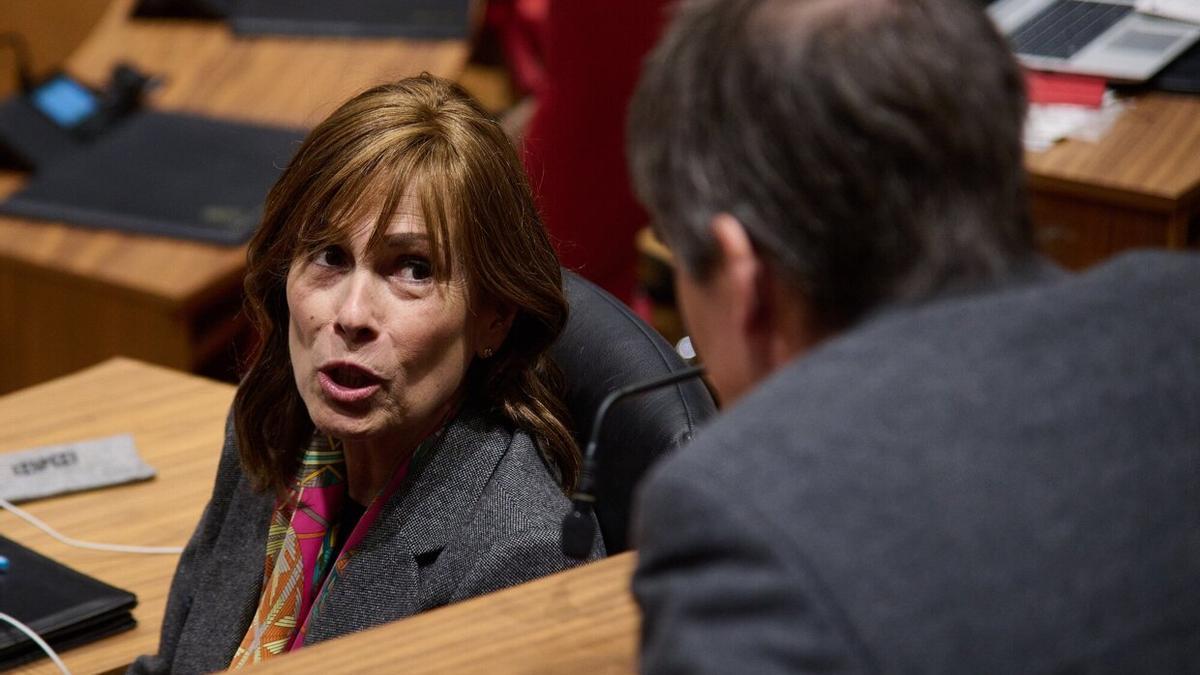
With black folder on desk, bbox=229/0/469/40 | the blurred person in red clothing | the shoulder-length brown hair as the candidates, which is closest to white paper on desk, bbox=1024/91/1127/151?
the blurred person in red clothing

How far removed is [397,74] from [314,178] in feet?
5.52

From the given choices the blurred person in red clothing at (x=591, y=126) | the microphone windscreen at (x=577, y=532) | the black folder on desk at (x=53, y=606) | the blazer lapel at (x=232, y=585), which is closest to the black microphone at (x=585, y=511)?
the microphone windscreen at (x=577, y=532)

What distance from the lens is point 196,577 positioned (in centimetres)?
148

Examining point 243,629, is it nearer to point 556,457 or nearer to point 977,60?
point 556,457

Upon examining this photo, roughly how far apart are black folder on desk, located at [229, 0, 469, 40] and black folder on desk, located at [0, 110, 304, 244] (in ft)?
1.10

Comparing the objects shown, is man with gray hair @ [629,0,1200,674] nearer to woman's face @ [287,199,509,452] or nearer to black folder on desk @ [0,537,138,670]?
woman's face @ [287,199,509,452]

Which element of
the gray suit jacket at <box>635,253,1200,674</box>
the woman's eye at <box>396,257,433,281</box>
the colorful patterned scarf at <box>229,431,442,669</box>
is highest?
the gray suit jacket at <box>635,253,1200,674</box>

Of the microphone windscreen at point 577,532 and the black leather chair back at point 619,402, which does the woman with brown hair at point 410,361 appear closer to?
the black leather chair back at point 619,402

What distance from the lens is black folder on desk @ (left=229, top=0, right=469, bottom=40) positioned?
10.0ft

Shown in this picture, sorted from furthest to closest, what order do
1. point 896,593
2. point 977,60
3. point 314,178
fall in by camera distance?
point 314,178, point 977,60, point 896,593

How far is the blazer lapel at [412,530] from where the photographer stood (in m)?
1.27

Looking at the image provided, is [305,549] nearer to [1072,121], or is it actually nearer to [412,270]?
[412,270]

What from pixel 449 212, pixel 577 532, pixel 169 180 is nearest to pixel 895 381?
pixel 577 532

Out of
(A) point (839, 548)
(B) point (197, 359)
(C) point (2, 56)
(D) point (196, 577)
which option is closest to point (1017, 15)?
(B) point (197, 359)
